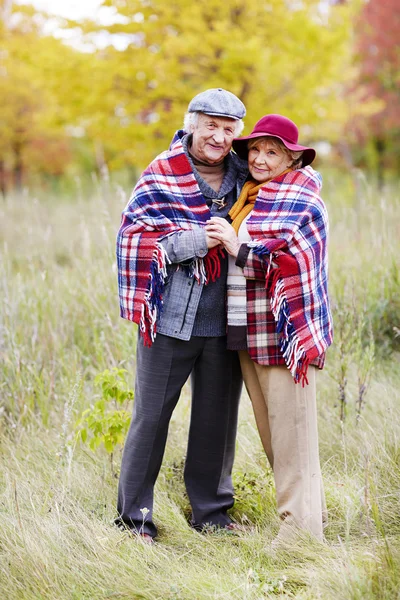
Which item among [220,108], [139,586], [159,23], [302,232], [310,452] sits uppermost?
[159,23]

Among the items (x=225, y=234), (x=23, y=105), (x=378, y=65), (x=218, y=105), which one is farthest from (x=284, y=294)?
(x=23, y=105)

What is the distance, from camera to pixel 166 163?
2.79 m

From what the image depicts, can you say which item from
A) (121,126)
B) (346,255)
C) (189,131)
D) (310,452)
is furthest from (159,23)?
(310,452)

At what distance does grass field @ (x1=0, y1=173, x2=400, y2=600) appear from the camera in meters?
2.52

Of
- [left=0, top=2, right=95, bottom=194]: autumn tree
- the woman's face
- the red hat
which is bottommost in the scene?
the woman's face

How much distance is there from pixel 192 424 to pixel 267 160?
4.33 ft

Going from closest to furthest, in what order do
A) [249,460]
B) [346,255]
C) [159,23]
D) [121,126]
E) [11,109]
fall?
[249,460] → [346,255] → [159,23] → [121,126] → [11,109]

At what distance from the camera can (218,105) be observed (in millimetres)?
2719

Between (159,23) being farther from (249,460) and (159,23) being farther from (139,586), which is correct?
(139,586)

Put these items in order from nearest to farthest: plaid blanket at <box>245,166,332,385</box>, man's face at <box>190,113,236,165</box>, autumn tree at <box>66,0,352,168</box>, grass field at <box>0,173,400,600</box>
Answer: grass field at <box>0,173,400,600</box>
plaid blanket at <box>245,166,332,385</box>
man's face at <box>190,113,236,165</box>
autumn tree at <box>66,0,352,168</box>

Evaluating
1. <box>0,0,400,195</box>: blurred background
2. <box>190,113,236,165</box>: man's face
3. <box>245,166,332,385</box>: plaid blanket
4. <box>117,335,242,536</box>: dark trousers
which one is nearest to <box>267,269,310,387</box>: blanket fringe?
<box>245,166,332,385</box>: plaid blanket

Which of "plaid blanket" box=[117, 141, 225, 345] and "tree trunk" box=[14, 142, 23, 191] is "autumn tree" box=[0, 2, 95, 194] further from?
"plaid blanket" box=[117, 141, 225, 345]

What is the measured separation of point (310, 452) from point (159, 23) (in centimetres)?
676

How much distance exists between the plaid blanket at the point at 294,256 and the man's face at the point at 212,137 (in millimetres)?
271
